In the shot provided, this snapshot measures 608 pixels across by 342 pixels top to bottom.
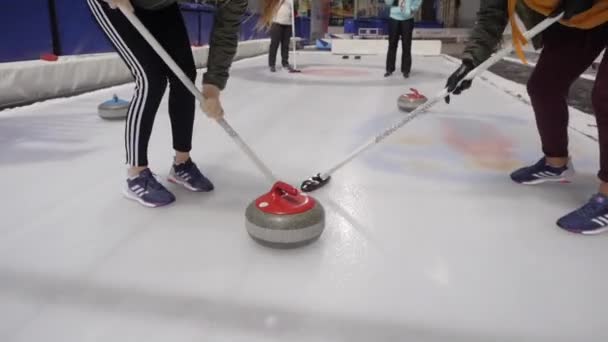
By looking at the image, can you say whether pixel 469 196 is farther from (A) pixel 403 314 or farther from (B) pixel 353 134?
(B) pixel 353 134

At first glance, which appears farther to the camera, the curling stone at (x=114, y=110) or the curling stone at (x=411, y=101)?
the curling stone at (x=411, y=101)

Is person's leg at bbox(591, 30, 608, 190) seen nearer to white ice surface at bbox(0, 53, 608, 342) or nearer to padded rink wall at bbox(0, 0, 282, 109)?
white ice surface at bbox(0, 53, 608, 342)

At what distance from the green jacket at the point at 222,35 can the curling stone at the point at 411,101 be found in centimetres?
169

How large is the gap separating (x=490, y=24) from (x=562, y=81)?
1.02 feet

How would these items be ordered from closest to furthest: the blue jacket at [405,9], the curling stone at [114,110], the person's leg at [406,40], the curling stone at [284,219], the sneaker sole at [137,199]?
the curling stone at [284,219] < the sneaker sole at [137,199] < the curling stone at [114,110] < the blue jacket at [405,9] < the person's leg at [406,40]

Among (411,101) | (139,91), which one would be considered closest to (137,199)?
(139,91)

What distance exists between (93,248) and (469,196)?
1180mm

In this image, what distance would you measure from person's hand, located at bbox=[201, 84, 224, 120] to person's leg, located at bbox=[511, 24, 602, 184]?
1074 mm

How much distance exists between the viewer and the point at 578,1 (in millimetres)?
1137

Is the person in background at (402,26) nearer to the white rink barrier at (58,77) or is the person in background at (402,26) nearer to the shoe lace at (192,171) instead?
the white rink barrier at (58,77)

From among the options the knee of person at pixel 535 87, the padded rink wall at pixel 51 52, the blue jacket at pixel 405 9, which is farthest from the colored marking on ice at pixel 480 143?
the blue jacket at pixel 405 9

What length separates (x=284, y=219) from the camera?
1.07 metres

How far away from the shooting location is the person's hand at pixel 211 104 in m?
1.18

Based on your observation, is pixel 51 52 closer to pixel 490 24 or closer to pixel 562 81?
pixel 490 24
